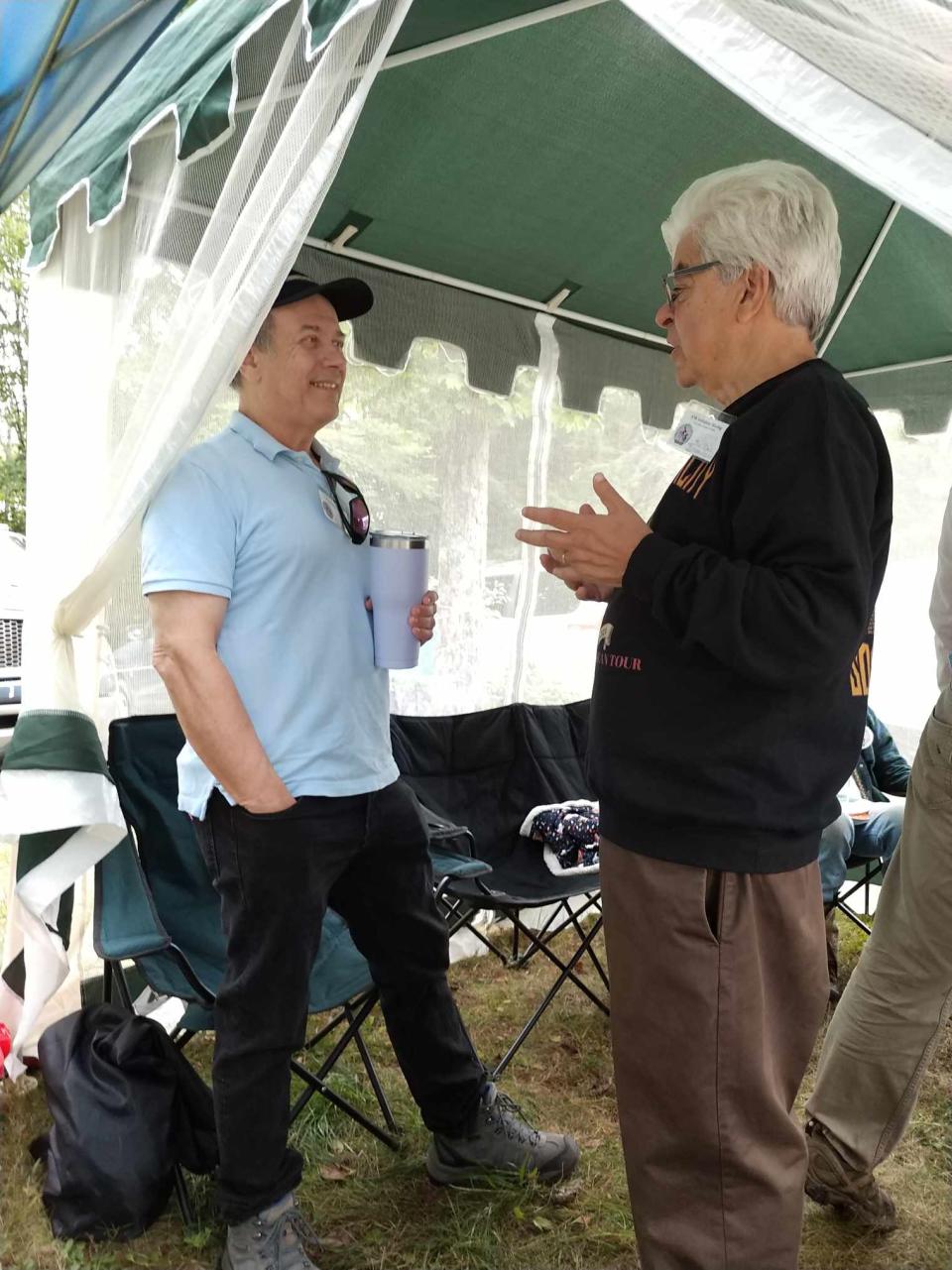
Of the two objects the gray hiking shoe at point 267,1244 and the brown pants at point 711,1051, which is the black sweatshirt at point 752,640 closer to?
the brown pants at point 711,1051

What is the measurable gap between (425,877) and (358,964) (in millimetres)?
387

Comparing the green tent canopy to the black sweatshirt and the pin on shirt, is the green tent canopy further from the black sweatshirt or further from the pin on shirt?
the black sweatshirt

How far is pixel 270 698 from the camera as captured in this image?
6.08 ft

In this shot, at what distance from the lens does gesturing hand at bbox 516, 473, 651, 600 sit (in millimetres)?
1476

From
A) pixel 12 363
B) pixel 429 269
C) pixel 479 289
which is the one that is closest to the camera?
pixel 429 269

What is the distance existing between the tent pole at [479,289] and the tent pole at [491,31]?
0.52 metres

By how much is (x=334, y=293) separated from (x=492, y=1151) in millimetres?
1824

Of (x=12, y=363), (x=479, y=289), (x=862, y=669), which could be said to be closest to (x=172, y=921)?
(x=862, y=669)

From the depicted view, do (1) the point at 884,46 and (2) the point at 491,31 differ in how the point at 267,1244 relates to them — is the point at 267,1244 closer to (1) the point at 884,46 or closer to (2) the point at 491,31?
(1) the point at 884,46

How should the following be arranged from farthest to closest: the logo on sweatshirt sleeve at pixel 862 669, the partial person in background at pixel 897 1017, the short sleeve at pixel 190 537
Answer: the partial person in background at pixel 897 1017
the short sleeve at pixel 190 537
the logo on sweatshirt sleeve at pixel 862 669

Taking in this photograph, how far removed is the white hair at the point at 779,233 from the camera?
1.49 meters

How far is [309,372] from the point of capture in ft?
6.55

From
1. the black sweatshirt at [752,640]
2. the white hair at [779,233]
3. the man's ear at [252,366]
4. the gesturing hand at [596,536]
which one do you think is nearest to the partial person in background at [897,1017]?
the black sweatshirt at [752,640]

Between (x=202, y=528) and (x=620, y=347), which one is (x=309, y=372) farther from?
(x=620, y=347)
